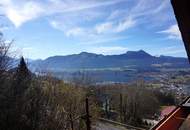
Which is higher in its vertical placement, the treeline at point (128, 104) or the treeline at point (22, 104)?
the treeline at point (22, 104)

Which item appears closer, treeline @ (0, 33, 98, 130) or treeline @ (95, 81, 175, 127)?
treeline @ (0, 33, 98, 130)

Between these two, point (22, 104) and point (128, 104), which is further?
point (128, 104)

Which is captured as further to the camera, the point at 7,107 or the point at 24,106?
the point at 24,106

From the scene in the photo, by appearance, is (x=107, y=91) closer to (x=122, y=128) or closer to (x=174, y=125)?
(x=122, y=128)

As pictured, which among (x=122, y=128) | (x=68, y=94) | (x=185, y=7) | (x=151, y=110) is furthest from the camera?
(x=151, y=110)

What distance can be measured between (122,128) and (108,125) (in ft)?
10.2

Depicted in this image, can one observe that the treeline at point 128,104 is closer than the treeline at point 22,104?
No

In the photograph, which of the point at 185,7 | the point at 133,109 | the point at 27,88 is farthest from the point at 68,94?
the point at 185,7

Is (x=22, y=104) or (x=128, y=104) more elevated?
(x=22, y=104)

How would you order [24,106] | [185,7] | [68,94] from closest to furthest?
[185,7]
[24,106]
[68,94]

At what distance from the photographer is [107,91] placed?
7231 cm

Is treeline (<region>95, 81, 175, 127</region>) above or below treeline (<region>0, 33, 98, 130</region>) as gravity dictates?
below

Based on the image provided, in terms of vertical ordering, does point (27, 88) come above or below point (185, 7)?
below

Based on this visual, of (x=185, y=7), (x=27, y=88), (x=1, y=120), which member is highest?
(x=185, y=7)
